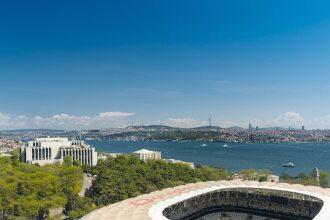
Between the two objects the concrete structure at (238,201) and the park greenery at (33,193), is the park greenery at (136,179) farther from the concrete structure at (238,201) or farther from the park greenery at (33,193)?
the concrete structure at (238,201)

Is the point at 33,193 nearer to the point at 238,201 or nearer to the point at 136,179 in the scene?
the point at 136,179

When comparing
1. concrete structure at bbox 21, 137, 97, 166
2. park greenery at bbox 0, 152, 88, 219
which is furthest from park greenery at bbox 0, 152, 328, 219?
concrete structure at bbox 21, 137, 97, 166

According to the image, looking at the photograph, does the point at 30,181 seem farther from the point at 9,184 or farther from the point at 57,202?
the point at 57,202

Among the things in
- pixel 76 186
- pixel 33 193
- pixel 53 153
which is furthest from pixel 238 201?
pixel 53 153

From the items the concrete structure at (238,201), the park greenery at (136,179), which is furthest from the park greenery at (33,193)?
the concrete structure at (238,201)

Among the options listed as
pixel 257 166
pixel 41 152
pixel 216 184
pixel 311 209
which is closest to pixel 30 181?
pixel 216 184
